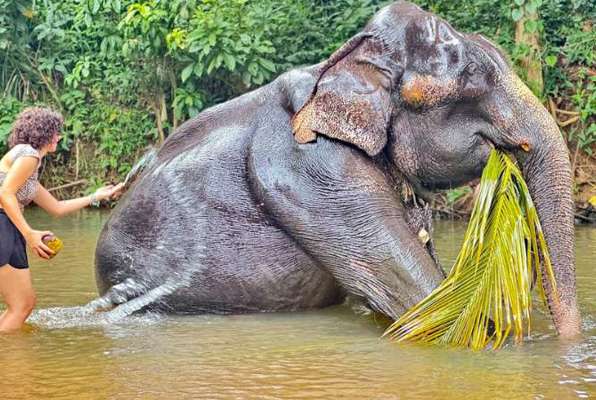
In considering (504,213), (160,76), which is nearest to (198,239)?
(504,213)

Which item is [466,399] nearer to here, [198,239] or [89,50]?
[198,239]

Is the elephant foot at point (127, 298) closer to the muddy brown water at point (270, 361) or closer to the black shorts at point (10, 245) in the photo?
the muddy brown water at point (270, 361)

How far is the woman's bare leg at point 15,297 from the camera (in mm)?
5113

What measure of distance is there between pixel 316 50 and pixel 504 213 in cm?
755

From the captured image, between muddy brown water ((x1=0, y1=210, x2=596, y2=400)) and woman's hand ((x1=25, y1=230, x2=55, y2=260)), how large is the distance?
1.20ft

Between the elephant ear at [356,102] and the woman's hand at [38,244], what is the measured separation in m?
1.24

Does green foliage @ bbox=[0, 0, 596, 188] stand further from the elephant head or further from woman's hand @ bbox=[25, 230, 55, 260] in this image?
woman's hand @ bbox=[25, 230, 55, 260]

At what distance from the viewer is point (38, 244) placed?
4914mm

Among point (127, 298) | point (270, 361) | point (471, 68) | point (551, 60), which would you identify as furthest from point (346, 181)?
point (551, 60)

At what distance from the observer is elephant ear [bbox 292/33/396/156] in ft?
16.3

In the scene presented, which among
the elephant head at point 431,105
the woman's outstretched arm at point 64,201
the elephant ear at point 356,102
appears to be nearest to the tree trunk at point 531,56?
the elephant head at point 431,105

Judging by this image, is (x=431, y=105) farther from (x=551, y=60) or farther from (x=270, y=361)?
(x=551, y=60)

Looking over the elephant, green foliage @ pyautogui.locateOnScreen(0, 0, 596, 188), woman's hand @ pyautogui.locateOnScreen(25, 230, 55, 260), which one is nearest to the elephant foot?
the elephant

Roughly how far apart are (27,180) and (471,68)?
86.1 inches
